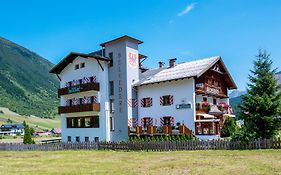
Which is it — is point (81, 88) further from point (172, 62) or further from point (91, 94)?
point (172, 62)

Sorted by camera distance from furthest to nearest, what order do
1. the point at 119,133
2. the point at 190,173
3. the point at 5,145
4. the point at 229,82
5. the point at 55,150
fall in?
the point at 229,82 → the point at 119,133 → the point at 5,145 → the point at 55,150 → the point at 190,173

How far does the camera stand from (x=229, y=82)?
147 ft

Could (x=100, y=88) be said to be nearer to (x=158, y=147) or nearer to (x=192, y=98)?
(x=192, y=98)

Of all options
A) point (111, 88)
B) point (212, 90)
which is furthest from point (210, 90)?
point (111, 88)

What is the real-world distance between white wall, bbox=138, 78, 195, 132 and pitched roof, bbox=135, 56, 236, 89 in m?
0.72

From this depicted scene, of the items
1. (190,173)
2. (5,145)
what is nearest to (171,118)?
(5,145)

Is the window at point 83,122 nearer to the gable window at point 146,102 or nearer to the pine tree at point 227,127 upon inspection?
the gable window at point 146,102

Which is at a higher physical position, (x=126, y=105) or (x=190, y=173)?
(x=126, y=105)

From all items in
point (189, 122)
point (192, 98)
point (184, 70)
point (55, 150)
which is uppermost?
point (184, 70)

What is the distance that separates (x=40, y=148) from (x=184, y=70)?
18.4 meters

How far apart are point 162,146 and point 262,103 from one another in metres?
8.77

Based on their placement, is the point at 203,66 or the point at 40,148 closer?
the point at 40,148

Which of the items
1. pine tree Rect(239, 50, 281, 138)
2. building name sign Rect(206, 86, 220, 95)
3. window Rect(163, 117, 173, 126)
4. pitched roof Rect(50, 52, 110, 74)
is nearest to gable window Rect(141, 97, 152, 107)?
window Rect(163, 117, 173, 126)

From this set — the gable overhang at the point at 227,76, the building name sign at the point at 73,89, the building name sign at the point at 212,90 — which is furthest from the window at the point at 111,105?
the gable overhang at the point at 227,76
